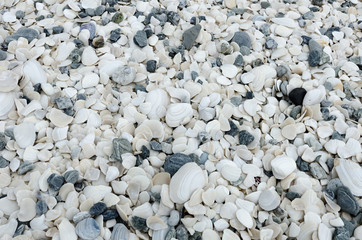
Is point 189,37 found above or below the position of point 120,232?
above

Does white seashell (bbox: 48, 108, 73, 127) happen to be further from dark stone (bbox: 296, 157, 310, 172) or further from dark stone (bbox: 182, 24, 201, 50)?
dark stone (bbox: 296, 157, 310, 172)

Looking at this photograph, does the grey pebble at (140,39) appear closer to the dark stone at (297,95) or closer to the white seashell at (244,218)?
the dark stone at (297,95)

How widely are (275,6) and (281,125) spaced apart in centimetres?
64

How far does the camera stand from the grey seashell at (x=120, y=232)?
83cm

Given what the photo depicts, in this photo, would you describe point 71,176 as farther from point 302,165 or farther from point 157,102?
point 302,165

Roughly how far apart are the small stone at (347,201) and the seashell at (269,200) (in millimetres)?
148

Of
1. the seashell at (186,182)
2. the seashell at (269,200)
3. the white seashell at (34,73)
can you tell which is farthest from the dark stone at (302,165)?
the white seashell at (34,73)

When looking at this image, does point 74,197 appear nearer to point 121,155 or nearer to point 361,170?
point 121,155

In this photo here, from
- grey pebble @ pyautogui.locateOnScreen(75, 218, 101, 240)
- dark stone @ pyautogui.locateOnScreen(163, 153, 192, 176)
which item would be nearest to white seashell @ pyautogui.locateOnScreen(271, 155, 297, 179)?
dark stone @ pyautogui.locateOnScreen(163, 153, 192, 176)

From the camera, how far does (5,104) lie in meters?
1.04

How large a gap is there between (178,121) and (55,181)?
1.17 feet

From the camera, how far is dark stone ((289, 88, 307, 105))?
111 cm

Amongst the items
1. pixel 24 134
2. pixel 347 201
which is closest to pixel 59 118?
pixel 24 134

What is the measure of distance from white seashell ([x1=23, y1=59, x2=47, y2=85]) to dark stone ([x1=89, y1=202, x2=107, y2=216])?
1.53ft
